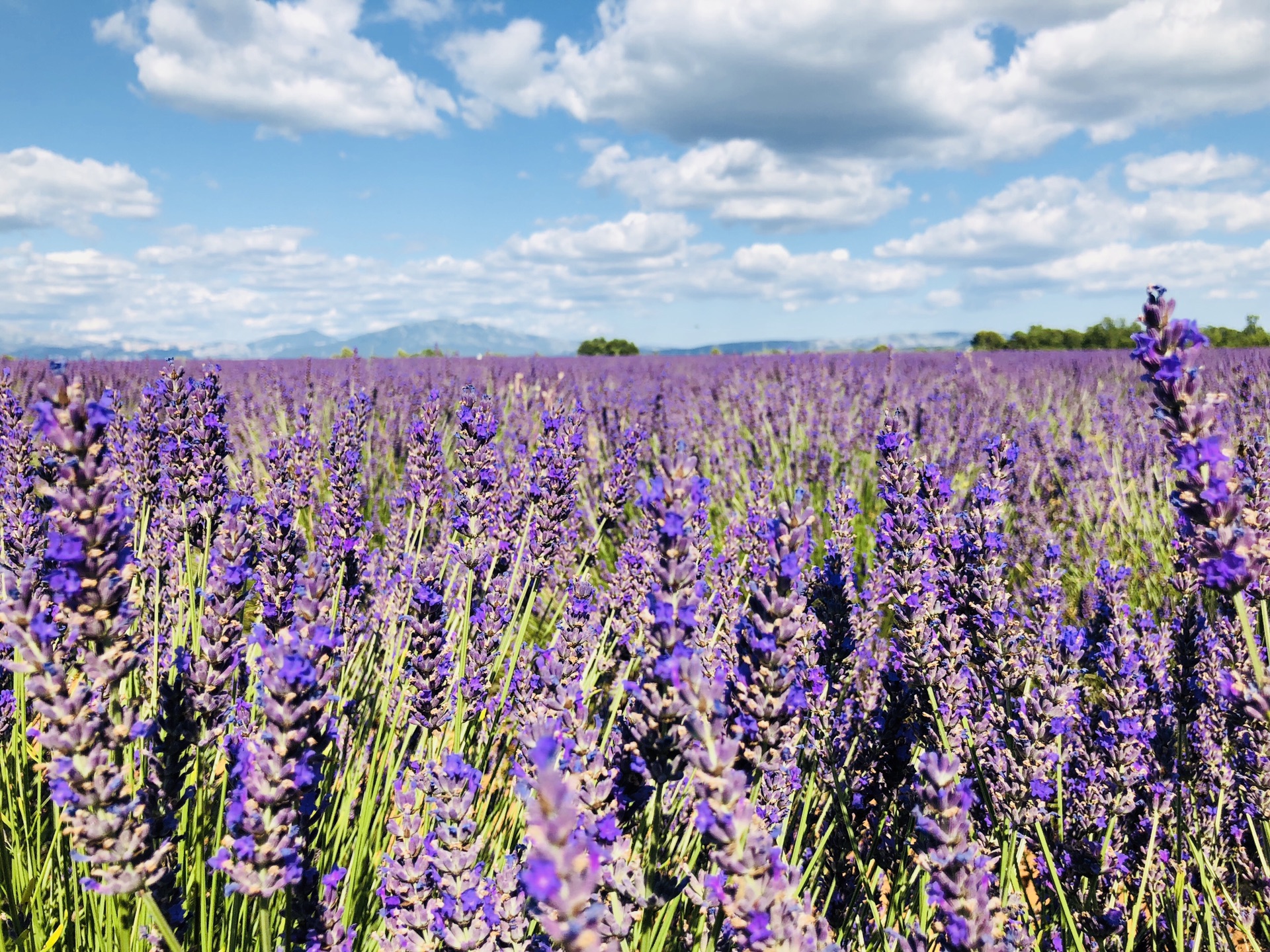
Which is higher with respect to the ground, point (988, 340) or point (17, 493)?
point (988, 340)

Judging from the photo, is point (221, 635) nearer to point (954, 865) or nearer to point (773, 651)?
point (773, 651)

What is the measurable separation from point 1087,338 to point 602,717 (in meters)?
29.8

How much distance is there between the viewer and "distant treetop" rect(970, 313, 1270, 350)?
73.8ft

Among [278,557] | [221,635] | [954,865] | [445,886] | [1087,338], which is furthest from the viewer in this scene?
[1087,338]

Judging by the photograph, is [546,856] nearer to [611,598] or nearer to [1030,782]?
[1030,782]

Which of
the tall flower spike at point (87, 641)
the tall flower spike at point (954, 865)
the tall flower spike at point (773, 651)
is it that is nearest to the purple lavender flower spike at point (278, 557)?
the tall flower spike at point (87, 641)

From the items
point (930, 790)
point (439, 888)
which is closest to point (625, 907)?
point (439, 888)

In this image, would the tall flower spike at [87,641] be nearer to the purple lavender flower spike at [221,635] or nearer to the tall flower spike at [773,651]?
the purple lavender flower spike at [221,635]

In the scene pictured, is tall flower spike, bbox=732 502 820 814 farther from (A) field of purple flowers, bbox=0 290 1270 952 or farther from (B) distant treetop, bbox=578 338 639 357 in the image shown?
(B) distant treetop, bbox=578 338 639 357

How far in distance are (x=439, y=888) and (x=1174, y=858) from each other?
1953 mm

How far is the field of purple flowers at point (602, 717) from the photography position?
972 mm

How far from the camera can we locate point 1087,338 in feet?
87.9

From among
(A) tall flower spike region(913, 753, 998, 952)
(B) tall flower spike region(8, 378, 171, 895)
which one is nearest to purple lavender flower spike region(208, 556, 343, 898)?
(B) tall flower spike region(8, 378, 171, 895)

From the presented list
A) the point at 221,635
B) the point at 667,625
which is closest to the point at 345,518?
the point at 221,635
